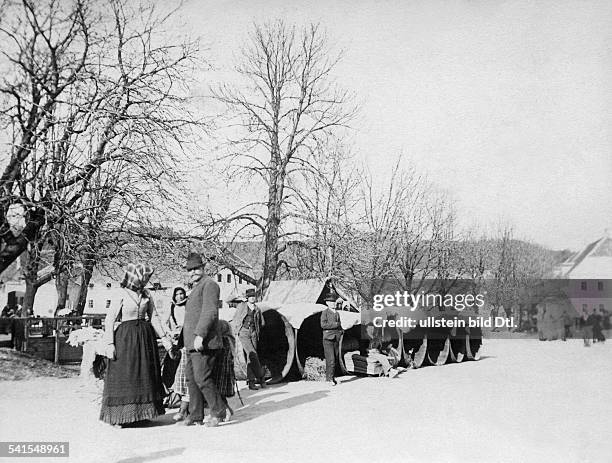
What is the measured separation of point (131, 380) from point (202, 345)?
712 millimetres

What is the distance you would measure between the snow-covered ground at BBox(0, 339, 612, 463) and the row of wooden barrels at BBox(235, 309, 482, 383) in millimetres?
835

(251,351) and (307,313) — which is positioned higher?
(307,313)

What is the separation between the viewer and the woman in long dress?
238 inches

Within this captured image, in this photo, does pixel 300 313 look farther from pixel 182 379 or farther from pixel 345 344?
pixel 182 379

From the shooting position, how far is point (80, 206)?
8.52m

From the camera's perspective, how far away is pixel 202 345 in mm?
6160

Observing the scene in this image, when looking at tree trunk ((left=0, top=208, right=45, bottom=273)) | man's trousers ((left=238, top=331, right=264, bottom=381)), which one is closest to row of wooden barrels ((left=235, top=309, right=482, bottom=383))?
man's trousers ((left=238, top=331, right=264, bottom=381))

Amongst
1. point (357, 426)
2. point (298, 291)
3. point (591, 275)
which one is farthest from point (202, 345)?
point (591, 275)

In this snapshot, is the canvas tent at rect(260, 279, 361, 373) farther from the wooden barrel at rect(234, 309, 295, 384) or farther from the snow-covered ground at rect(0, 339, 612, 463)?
the snow-covered ground at rect(0, 339, 612, 463)

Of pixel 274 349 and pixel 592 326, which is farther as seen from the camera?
pixel 592 326

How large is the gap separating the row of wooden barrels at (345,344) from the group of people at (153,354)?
3.40m

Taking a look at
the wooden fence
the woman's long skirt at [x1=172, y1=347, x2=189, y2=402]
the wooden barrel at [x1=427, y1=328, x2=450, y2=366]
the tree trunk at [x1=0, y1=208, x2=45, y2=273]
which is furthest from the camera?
the wooden barrel at [x1=427, y1=328, x2=450, y2=366]

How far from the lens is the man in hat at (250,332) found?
370 inches

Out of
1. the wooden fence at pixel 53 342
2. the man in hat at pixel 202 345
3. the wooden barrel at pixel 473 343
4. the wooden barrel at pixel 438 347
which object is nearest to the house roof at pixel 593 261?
the wooden barrel at pixel 473 343
